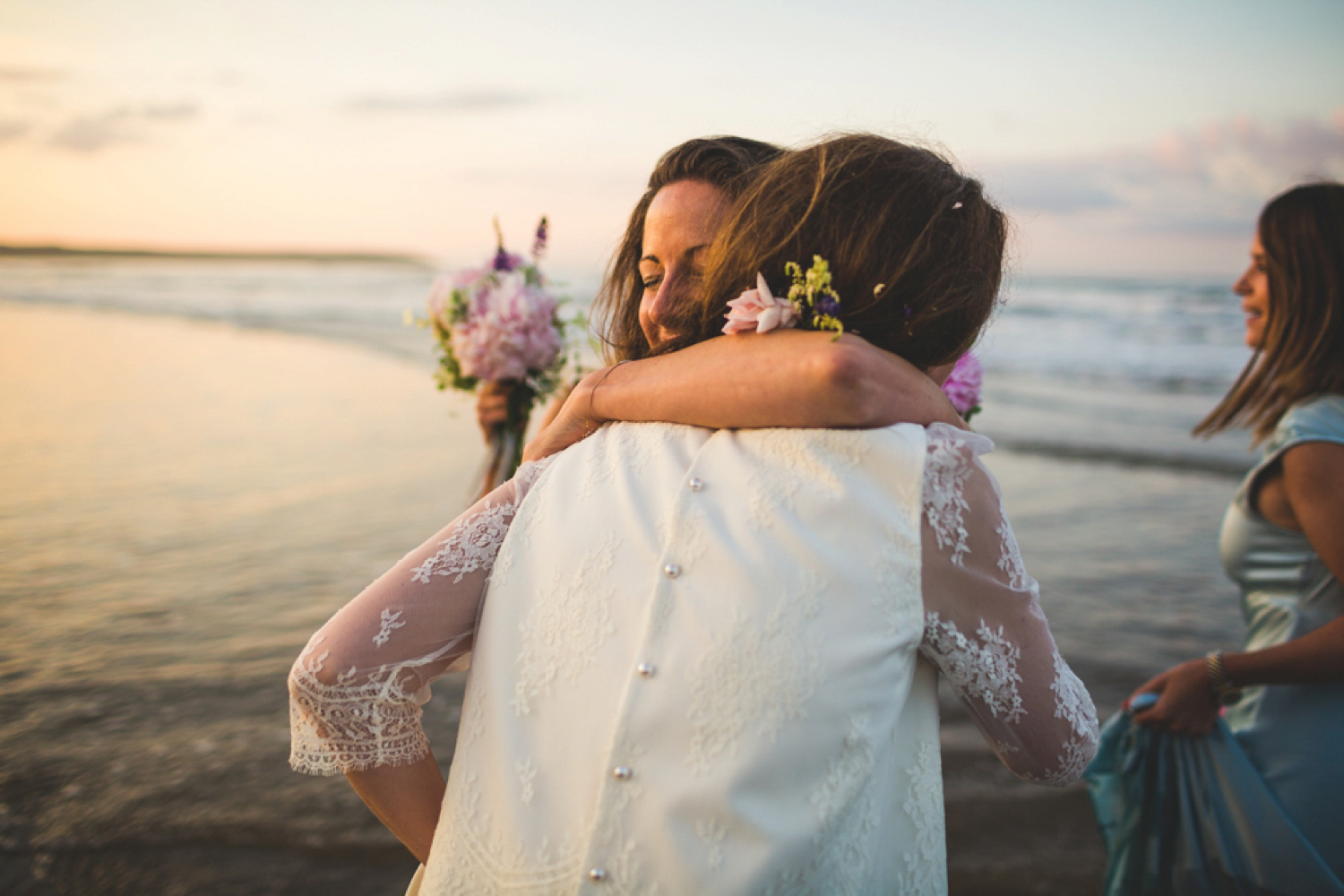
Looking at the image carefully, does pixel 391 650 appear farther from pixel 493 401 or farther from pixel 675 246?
pixel 493 401

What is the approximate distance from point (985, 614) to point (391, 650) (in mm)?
952

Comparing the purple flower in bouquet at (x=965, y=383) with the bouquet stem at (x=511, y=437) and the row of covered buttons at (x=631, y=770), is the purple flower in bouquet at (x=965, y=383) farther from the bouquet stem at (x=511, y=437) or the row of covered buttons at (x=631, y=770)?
the bouquet stem at (x=511, y=437)

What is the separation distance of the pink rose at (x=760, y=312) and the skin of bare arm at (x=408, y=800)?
0.99 metres

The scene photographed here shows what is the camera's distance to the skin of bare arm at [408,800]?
1541 millimetres

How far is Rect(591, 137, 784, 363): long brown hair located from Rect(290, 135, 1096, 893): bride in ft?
1.64

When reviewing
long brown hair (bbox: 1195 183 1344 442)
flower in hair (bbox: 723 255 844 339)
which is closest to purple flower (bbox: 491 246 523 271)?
flower in hair (bbox: 723 255 844 339)

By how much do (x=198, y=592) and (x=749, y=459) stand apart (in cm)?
480

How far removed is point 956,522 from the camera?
1.25 meters

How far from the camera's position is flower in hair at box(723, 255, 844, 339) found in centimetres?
134

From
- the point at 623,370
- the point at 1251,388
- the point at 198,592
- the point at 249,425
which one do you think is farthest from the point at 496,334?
the point at 249,425

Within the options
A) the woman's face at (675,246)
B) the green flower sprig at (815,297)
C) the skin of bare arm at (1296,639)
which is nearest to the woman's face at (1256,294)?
A: the skin of bare arm at (1296,639)

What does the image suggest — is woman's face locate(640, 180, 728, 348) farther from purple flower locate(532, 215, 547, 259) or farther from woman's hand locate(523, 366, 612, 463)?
purple flower locate(532, 215, 547, 259)

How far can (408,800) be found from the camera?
1.56m

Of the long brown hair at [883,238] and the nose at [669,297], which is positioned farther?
the nose at [669,297]
